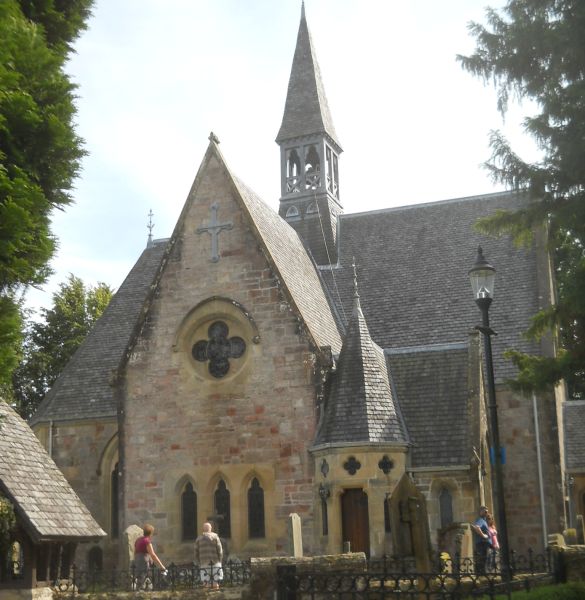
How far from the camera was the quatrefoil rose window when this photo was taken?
77.6 ft

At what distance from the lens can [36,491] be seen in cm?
1725

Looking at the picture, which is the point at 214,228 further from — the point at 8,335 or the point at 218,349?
the point at 8,335

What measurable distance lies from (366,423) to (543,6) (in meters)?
9.73

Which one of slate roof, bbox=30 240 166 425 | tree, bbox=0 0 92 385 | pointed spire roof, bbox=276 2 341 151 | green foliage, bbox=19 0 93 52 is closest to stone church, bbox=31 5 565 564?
slate roof, bbox=30 240 166 425

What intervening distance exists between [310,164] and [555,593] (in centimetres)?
2408

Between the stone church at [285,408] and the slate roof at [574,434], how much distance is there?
2873 millimetres

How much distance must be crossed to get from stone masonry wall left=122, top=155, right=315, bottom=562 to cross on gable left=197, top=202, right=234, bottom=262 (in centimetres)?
12

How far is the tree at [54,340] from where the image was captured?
4431cm

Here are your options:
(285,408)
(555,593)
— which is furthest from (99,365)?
(555,593)

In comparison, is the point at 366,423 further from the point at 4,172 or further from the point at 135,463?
the point at 4,172

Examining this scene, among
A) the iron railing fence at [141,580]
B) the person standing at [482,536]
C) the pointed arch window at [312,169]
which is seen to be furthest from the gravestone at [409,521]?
the pointed arch window at [312,169]

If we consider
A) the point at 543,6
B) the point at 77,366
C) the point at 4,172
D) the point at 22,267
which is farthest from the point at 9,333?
the point at 77,366

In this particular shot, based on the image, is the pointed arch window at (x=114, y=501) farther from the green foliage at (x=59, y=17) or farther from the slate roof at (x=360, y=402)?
the green foliage at (x=59, y=17)

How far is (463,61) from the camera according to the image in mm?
19641
